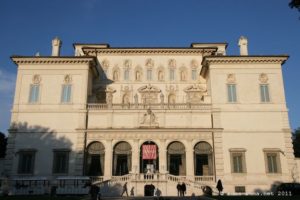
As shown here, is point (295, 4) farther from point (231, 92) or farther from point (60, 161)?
point (60, 161)

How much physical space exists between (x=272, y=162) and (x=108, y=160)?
17.5 metres

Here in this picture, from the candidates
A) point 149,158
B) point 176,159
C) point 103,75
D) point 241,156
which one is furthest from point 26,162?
point 241,156

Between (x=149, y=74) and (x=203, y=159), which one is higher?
(x=149, y=74)

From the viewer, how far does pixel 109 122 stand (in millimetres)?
38438

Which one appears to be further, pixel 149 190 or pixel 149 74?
pixel 149 74

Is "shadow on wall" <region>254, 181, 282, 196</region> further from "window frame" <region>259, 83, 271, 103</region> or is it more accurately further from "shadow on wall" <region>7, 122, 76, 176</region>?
"shadow on wall" <region>7, 122, 76, 176</region>

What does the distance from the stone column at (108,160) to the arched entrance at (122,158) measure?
48 centimetres

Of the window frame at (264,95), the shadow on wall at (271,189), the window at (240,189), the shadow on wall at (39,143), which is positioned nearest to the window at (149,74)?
the shadow on wall at (39,143)

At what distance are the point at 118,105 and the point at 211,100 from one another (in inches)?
416

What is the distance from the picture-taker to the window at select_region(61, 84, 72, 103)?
129 feet

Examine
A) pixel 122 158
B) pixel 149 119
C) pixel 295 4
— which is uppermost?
pixel 295 4

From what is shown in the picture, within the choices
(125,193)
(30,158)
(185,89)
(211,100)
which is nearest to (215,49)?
(185,89)

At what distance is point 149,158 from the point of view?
119 ft

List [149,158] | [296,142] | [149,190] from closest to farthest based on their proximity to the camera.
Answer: [149,190] < [149,158] < [296,142]
